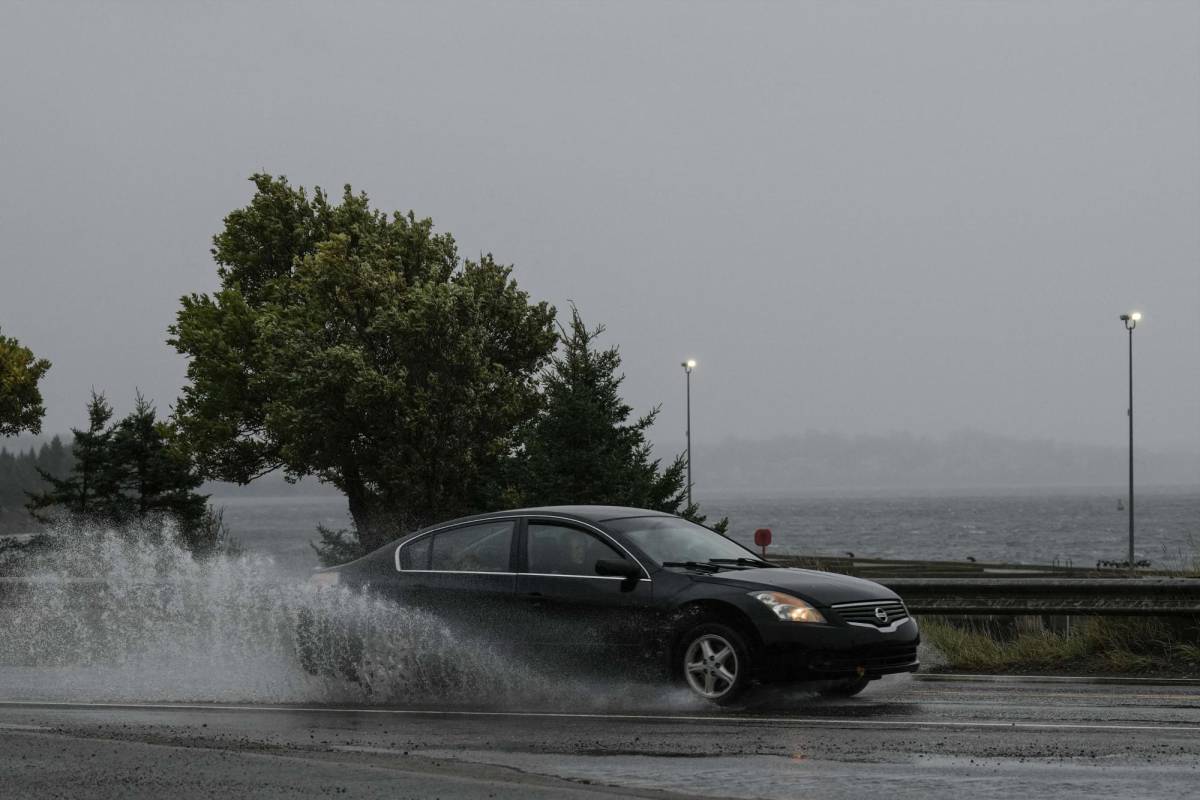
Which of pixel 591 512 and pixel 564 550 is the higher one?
pixel 591 512

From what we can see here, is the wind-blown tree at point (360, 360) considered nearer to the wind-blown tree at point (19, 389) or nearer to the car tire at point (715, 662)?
the wind-blown tree at point (19, 389)

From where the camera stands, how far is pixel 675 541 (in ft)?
36.8

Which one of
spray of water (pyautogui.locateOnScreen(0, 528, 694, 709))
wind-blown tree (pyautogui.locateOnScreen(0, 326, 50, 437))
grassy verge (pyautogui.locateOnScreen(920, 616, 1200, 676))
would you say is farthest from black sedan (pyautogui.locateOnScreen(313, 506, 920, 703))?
A: wind-blown tree (pyautogui.locateOnScreen(0, 326, 50, 437))

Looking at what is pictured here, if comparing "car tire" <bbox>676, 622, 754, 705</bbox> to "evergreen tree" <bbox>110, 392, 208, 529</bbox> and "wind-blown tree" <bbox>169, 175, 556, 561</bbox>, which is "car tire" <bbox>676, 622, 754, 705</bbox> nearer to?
"wind-blown tree" <bbox>169, 175, 556, 561</bbox>

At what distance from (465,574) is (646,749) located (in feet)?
11.8

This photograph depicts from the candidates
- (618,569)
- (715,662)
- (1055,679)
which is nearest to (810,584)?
(715,662)

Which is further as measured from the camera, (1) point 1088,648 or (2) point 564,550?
(1) point 1088,648

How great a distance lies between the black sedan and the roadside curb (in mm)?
1411

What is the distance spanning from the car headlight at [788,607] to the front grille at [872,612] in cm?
21

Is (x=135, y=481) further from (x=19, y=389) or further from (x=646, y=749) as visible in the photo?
(x=646, y=749)

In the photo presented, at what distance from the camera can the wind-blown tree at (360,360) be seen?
129 feet

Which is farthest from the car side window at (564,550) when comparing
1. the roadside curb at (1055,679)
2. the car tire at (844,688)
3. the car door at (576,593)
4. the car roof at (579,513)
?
the roadside curb at (1055,679)

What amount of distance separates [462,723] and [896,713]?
294cm

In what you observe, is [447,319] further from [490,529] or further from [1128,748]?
[1128,748]
